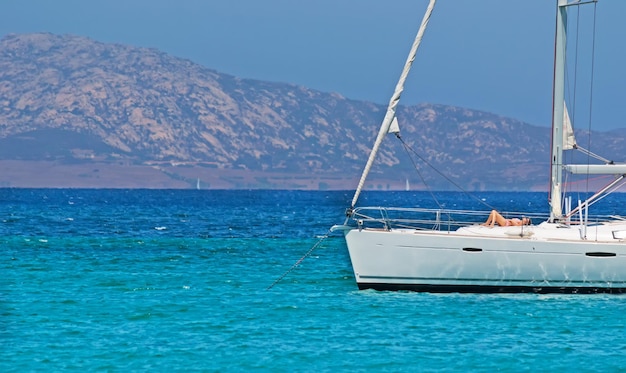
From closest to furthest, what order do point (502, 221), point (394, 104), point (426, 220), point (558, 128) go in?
point (394, 104) < point (502, 221) < point (558, 128) < point (426, 220)

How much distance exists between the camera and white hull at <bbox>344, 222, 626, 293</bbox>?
1189 inches

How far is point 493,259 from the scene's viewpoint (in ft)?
99.8

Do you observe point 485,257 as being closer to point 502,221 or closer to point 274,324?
point 502,221

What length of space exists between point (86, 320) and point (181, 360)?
19.9ft

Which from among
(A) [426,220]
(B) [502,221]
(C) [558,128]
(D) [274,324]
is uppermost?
(C) [558,128]

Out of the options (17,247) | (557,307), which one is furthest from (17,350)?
(17,247)

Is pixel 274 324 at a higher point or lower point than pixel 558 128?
lower

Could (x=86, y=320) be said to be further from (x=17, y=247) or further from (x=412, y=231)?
(x=17, y=247)

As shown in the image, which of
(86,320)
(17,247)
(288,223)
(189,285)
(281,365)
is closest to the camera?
Result: (281,365)

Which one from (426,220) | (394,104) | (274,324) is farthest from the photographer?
(426,220)

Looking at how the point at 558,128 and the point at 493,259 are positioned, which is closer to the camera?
the point at 493,259

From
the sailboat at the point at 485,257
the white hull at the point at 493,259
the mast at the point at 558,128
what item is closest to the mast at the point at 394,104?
the sailboat at the point at 485,257

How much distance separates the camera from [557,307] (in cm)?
2973

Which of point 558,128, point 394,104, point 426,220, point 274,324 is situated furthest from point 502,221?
point 274,324
